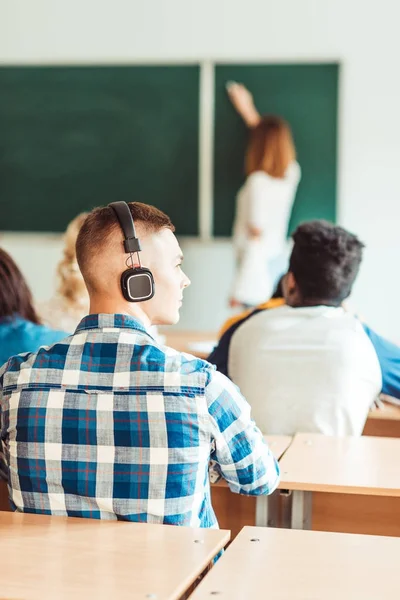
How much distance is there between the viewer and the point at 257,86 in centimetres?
590

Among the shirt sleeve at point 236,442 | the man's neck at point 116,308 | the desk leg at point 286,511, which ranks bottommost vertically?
the desk leg at point 286,511

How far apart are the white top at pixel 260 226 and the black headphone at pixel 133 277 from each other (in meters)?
3.99

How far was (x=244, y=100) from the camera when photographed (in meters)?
5.92

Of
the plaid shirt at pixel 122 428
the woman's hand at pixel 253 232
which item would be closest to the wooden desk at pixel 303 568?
the plaid shirt at pixel 122 428

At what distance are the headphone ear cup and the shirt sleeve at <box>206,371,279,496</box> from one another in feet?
0.64

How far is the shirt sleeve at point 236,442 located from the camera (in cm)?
156

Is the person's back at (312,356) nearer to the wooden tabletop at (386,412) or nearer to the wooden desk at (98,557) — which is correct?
the wooden tabletop at (386,412)

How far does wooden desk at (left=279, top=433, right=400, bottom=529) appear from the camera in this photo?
183 cm

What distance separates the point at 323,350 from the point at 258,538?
1.09 meters

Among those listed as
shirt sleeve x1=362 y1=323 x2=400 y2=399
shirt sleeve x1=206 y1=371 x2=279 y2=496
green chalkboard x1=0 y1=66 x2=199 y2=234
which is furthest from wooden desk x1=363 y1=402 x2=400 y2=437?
green chalkboard x1=0 y1=66 x2=199 y2=234

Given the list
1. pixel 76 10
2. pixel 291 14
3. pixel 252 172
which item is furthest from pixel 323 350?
pixel 76 10

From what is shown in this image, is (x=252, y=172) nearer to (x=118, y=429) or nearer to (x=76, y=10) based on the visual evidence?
(x=76, y=10)

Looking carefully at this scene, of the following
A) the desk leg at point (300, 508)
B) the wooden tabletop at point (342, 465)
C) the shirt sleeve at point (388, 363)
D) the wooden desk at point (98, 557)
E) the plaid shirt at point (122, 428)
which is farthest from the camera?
the shirt sleeve at point (388, 363)

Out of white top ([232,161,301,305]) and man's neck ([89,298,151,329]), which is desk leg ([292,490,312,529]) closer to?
man's neck ([89,298,151,329])
